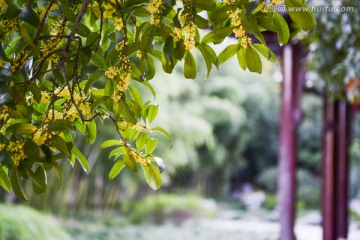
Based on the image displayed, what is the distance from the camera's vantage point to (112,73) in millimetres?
725

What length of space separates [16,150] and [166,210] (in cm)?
840

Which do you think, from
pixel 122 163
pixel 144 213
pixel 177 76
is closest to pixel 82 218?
pixel 144 213

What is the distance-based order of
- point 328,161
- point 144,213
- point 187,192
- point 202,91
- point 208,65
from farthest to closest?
1. point 187,192
2. point 202,91
3. point 144,213
4. point 328,161
5. point 208,65

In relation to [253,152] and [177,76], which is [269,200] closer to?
[253,152]

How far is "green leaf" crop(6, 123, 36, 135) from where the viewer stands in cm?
66

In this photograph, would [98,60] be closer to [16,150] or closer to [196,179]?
[16,150]

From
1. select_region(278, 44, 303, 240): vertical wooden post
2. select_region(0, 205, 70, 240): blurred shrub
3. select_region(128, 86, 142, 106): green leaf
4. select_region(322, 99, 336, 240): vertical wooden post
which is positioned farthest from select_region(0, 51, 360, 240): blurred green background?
select_region(128, 86, 142, 106): green leaf

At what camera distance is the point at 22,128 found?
0.66 m

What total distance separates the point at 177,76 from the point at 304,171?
5.33 meters

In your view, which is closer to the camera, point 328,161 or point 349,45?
point 349,45

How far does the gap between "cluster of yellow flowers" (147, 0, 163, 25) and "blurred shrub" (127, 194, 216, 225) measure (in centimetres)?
814

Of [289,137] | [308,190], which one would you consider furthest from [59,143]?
[308,190]

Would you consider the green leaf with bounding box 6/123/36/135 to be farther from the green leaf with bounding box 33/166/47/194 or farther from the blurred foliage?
the blurred foliage

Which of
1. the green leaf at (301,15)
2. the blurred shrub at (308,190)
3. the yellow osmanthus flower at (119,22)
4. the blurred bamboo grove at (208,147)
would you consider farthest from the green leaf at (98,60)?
the blurred shrub at (308,190)
